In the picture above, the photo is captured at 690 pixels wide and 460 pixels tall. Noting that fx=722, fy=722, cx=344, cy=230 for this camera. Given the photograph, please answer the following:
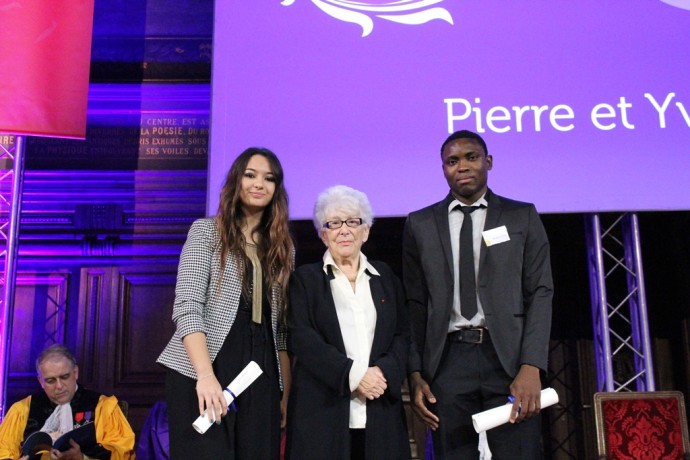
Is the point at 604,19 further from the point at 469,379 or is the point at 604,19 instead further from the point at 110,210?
the point at 110,210

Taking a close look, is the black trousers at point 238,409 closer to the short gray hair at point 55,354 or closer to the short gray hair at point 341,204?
the short gray hair at point 341,204

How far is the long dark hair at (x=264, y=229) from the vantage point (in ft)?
7.29

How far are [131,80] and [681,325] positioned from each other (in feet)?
12.5

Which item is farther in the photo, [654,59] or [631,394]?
[654,59]

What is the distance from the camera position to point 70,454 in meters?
2.96

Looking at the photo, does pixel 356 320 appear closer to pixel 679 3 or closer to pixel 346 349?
pixel 346 349

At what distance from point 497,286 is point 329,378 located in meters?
0.61

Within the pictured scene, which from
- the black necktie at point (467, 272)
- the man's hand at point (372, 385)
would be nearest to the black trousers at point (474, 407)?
the black necktie at point (467, 272)

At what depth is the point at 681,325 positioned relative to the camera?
13.8 feet

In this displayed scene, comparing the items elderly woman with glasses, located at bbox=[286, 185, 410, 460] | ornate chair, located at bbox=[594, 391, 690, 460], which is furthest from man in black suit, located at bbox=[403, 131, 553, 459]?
ornate chair, located at bbox=[594, 391, 690, 460]

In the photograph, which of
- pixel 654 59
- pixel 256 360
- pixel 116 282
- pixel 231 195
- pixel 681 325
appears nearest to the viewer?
pixel 256 360

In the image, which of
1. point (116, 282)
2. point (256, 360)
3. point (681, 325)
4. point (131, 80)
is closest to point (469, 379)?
point (256, 360)

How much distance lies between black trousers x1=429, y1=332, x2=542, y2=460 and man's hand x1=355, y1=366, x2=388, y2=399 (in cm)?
22

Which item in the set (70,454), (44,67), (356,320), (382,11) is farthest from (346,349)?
(44,67)
